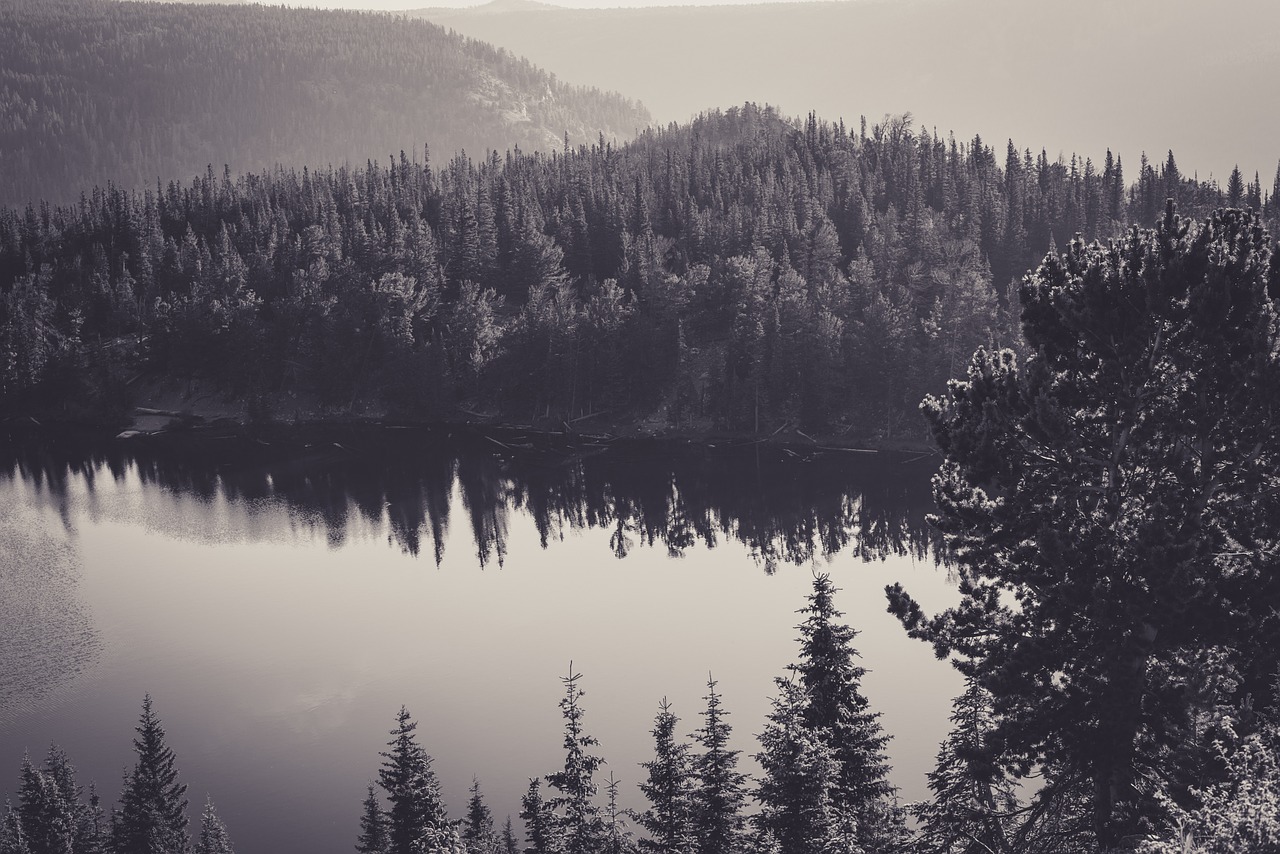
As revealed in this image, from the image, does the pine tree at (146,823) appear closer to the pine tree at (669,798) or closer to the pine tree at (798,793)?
the pine tree at (669,798)

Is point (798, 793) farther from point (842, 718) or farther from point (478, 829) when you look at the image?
point (478, 829)

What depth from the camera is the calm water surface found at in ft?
159

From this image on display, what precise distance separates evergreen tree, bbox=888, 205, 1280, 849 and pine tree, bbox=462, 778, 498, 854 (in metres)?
17.0

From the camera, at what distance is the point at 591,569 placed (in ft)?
239

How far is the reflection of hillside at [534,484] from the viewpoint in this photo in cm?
8006

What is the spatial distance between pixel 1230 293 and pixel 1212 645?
6817 millimetres

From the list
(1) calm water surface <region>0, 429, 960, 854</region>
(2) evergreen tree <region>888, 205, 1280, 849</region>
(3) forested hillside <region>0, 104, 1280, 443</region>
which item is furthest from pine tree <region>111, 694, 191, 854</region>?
(3) forested hillside <region>0, 104, 1280, 443</region>

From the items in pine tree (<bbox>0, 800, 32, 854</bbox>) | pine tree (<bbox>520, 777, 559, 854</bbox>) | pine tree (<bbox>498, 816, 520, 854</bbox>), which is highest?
pine tree (<bbox>520, 777, 559, 854</bbox>)

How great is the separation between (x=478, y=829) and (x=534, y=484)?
56.4 meters

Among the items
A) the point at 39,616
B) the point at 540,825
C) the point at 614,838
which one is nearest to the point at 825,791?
the point at 614,838

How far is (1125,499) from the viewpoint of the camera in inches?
922

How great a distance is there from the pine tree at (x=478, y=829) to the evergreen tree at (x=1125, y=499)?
671 inches

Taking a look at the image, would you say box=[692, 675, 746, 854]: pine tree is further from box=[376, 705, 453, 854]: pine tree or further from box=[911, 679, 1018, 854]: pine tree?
box=[376, 705, 453, 854]: pine tree

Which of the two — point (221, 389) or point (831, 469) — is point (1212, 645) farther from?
point (221, 389)
